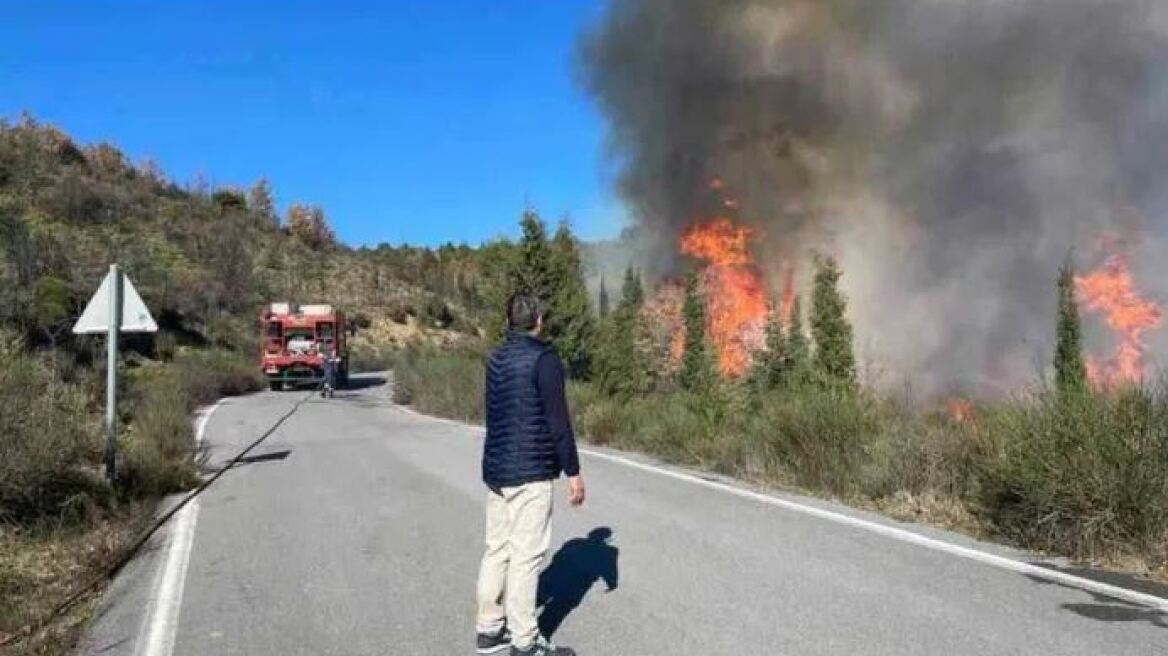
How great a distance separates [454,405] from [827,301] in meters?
13.1

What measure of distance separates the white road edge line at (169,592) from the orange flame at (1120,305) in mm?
32846

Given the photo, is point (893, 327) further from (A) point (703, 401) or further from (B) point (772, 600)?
(B) point (772, 600)

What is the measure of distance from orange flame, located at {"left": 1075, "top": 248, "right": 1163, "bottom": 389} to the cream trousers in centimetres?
3434

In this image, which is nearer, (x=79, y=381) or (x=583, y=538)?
(x=583, y=538)

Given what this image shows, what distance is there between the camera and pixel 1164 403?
7.35m

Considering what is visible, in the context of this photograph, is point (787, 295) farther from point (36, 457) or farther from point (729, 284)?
point (36, 457)

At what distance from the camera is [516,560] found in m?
4.93

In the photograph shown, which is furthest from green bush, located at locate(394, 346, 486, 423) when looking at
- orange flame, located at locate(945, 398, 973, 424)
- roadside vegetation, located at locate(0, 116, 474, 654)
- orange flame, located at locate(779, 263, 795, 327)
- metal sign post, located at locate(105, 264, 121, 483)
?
orange flame, located at locate(779, 263, 795, 327)

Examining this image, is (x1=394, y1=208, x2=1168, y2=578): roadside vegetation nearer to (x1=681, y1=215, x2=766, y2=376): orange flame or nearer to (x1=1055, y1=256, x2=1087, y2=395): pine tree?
(x1=681, y1=215, x2=766, y2=376): orange flame

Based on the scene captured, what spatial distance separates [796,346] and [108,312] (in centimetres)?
2138

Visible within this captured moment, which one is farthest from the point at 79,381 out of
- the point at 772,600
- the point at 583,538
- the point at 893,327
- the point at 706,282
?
the point at 893,327

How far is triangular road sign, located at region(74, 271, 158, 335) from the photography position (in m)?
→ 11.0

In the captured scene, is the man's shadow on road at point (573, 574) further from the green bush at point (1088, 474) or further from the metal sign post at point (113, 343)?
the metal sign post at point (113, 343)

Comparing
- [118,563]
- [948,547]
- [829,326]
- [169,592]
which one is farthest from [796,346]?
[169,592]
